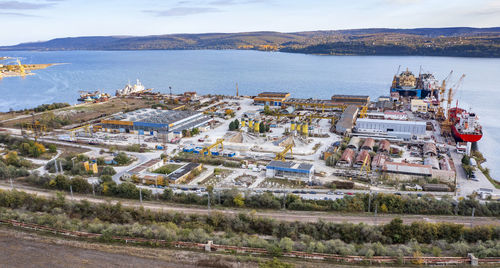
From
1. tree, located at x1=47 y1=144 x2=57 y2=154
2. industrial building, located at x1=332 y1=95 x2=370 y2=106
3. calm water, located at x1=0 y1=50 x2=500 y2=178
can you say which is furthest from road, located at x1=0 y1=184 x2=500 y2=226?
industrial building, located at x1=332 y1=95 x2=370 y2=106

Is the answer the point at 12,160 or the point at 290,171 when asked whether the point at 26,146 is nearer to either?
the point at 12,160

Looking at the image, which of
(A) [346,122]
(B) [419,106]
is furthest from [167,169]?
(B) [419,106]

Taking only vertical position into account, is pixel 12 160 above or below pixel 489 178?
above

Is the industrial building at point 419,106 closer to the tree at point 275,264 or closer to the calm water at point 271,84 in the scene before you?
the calm water at point 271,84

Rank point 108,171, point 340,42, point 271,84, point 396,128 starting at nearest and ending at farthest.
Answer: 1. point 108,171
2. point 396,128
3. point 271,84
4. point 340,42

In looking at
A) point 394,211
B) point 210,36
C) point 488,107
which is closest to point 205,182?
point 394,211

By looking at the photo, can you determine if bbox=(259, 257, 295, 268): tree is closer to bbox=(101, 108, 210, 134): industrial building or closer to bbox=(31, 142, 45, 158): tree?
bbox=(101, 108, 210, 134): industrial building

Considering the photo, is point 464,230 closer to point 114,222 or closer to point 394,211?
point 394,211
